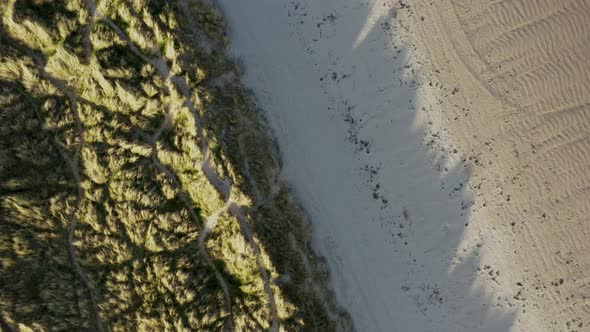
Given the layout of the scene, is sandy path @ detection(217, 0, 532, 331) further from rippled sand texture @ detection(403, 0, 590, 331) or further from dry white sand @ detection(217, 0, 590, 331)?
rippled sand texture @ detection(403, 0, 590, 331)

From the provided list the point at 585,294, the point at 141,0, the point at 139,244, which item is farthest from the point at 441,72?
the point at 139,244

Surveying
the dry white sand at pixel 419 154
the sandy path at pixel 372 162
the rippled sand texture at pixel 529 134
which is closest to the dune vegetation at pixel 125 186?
the sandy path at pixel 372 162

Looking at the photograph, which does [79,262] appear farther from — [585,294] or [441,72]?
[585,294]

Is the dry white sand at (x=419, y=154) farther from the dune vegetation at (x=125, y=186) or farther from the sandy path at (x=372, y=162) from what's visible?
the dune vegetation at (x=125, y=186)

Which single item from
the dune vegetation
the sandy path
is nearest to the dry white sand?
the sandy path

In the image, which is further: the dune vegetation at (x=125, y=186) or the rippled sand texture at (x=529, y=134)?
the rippled sand texture at (x=529, y=134)

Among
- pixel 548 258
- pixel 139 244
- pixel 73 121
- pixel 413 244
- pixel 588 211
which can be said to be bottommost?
pixel 548 258
